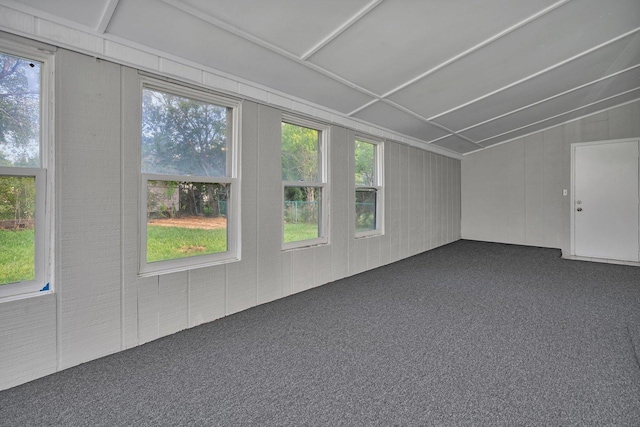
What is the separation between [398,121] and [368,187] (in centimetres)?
103

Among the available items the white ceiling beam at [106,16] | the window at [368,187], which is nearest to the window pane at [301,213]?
the window at [368,187]

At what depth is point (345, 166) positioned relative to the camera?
409 cm

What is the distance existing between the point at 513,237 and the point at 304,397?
671 centimetres

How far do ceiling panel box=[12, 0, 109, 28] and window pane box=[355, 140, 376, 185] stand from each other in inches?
123

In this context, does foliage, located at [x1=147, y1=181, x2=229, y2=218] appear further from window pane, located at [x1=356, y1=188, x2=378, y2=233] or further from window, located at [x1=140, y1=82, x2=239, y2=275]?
window pane, located at [x1=356, y1=188, x2=378, y2=233]

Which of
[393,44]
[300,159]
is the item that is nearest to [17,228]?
[300,159]

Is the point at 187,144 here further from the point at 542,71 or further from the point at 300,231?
the point at 542,71

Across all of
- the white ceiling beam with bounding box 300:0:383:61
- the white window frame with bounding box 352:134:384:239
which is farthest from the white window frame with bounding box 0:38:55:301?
the white window frame with bounding box 352:134:384:239

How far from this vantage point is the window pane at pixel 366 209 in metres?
4.44

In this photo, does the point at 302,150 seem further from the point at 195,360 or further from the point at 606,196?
the point at 606,196

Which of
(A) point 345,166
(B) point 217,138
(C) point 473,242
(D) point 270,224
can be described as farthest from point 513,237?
(B) point 217,138

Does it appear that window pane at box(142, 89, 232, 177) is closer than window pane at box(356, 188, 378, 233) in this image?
Yes

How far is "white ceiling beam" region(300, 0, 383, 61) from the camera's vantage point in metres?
2.11

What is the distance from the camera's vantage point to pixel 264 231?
312cm
